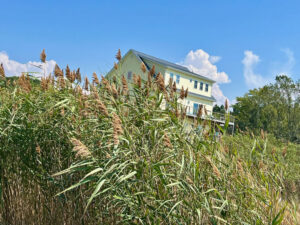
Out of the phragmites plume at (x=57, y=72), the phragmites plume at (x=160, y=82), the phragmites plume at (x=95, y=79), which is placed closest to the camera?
the phragmites plume at (x=160, y=82)

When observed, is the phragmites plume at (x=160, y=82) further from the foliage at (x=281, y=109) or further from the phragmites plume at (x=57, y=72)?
the foliage at (x=281, y=109)

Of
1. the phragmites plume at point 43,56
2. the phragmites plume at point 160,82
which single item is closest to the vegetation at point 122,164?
the phragmites plume at point 160,82

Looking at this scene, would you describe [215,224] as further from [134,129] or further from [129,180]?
[134,129]

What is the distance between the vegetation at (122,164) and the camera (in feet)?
7.66

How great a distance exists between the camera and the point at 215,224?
225 cm

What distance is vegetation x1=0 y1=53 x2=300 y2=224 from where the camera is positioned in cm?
233

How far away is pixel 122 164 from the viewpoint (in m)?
2.20

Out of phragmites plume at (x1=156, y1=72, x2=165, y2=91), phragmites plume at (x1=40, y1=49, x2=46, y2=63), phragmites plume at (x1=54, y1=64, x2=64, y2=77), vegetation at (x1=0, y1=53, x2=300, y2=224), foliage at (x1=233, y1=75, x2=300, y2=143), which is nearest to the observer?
vegetation at (x1=0, y1=53, x2=300, y2=224)

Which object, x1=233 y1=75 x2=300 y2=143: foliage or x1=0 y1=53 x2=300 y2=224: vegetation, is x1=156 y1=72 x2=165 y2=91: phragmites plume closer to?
x1=0 y1=53 x2=300 y2=224: vegetation

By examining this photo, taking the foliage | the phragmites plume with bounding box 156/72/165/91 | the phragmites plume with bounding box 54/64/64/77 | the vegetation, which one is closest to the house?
the foliage

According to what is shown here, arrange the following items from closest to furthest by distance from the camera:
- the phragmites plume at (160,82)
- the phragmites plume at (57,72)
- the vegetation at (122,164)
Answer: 1. the vegetation at (122,164)
2. the phragmites plume at (160,82)
3. the phragmites plume at (57,72)

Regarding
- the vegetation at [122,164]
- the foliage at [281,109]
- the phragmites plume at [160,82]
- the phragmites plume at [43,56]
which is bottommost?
the vegetation at [122,164]

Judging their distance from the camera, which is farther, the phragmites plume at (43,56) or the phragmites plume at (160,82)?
the phragmites plume at (43,56)

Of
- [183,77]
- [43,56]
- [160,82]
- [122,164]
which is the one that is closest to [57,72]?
[43,56]
